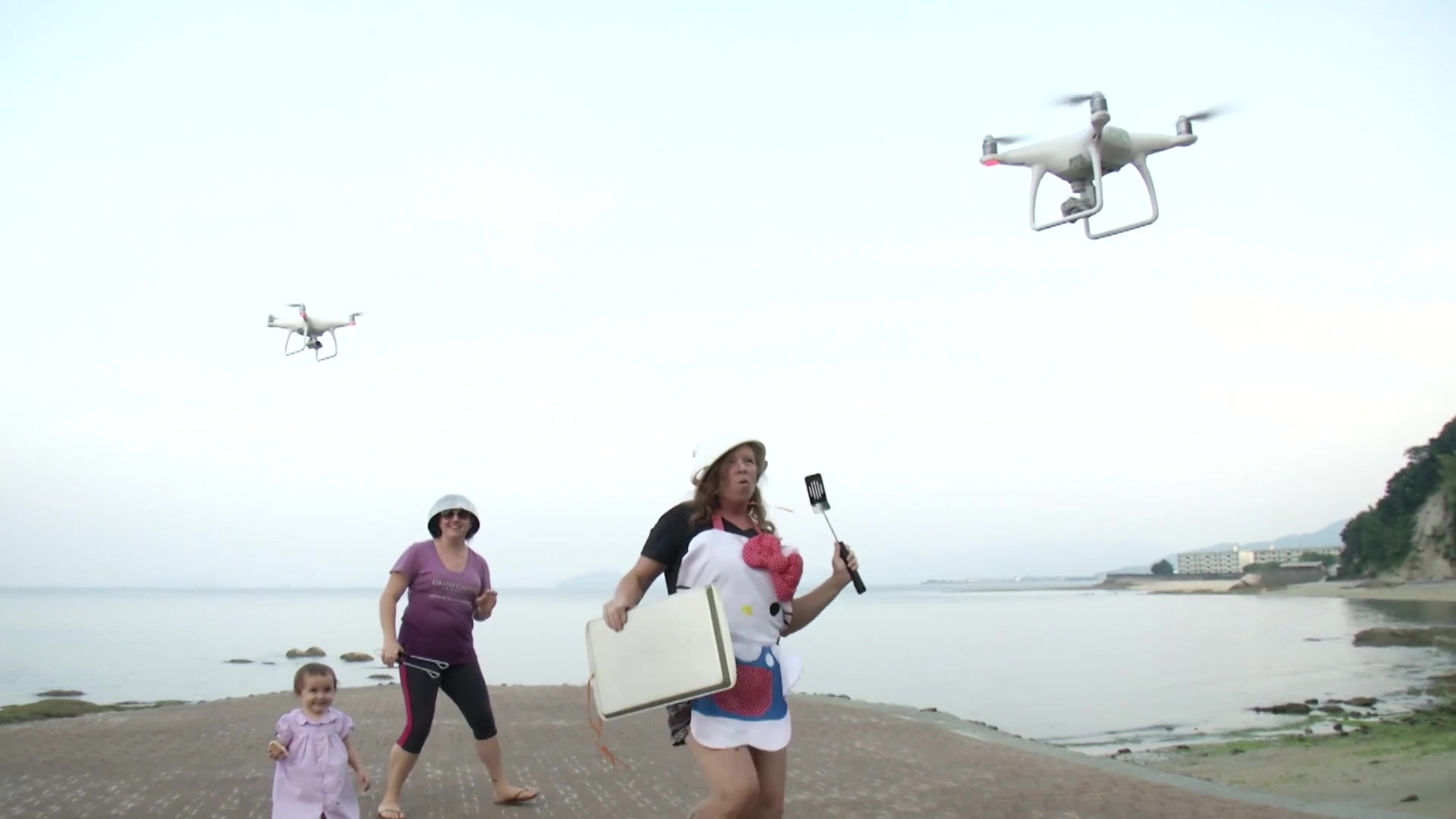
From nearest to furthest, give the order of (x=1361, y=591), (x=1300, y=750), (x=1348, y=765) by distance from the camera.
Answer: (x=1348, y=765)
(x=1300, y=750)
(x=1361, y=591)

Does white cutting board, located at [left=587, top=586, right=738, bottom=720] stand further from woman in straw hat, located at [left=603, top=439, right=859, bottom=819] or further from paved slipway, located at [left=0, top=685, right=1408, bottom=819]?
paved slipway, located at [left=0, top=685, right=1408, bottom=819]

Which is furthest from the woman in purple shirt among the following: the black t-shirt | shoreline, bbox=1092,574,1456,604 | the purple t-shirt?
shoreline, bbox=1092,574,1456,604

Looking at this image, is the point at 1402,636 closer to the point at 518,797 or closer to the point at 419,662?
the point at 518,797

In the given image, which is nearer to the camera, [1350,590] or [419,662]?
[419,662]

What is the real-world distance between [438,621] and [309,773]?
4.87 feet

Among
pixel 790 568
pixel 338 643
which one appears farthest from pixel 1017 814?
pixel 338 643

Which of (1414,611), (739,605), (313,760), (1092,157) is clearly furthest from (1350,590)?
(739,605)

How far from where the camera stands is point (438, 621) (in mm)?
6777

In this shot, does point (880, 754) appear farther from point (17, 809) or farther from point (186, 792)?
point (17, 809)

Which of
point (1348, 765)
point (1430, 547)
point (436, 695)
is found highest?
point (436, 695)

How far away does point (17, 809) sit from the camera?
750 centimetres

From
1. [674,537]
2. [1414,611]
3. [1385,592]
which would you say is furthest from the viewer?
[1385,592]

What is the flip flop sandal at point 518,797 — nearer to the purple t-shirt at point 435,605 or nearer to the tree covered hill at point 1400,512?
the purple t-shirt at point 435,605

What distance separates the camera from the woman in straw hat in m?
4.20
